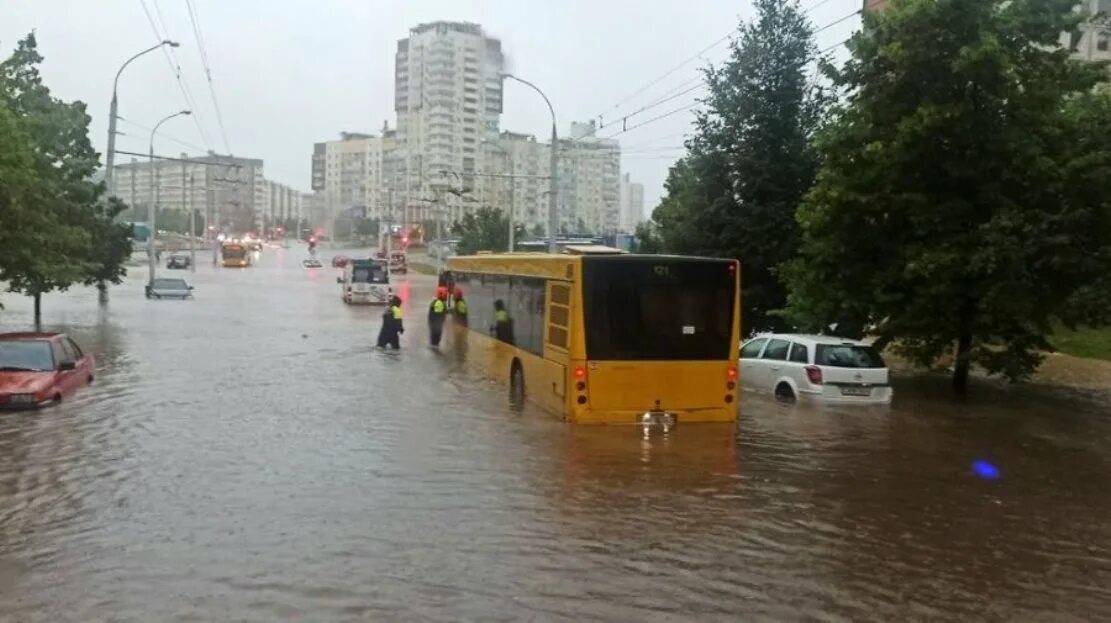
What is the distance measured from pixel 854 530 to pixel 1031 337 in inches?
503

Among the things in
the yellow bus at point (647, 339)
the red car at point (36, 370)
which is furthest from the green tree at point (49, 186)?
the yellow bus at point (647, 339)

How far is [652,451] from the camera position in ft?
46.5

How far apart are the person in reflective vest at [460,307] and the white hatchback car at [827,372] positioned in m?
9.32

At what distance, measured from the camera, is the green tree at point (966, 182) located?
20.1 metres

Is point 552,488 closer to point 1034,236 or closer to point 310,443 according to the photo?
point 310,443

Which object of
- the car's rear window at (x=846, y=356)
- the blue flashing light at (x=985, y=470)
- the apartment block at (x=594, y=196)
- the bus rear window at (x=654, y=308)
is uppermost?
the apartment block at (x=594, y=196)

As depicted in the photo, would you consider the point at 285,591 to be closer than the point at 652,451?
Yes

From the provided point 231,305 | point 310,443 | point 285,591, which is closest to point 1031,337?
point 310,443

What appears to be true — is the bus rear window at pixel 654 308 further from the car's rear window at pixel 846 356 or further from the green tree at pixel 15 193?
the green tree at pixel 15 193

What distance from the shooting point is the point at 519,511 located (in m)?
10.6

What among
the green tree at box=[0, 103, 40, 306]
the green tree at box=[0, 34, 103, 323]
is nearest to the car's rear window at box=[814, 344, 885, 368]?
the green tree at box=[0, 103, 40, 306]

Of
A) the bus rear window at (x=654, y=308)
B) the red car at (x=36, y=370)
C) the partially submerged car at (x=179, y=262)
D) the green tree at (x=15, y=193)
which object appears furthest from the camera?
the partially submerged car at (x=179, y=262)

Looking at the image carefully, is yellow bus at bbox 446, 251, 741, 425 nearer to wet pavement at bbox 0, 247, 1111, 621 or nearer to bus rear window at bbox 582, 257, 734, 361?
bus rear window at bbox 582, 257, 734, 361

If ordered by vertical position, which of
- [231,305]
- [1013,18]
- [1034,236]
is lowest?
[231,305]
